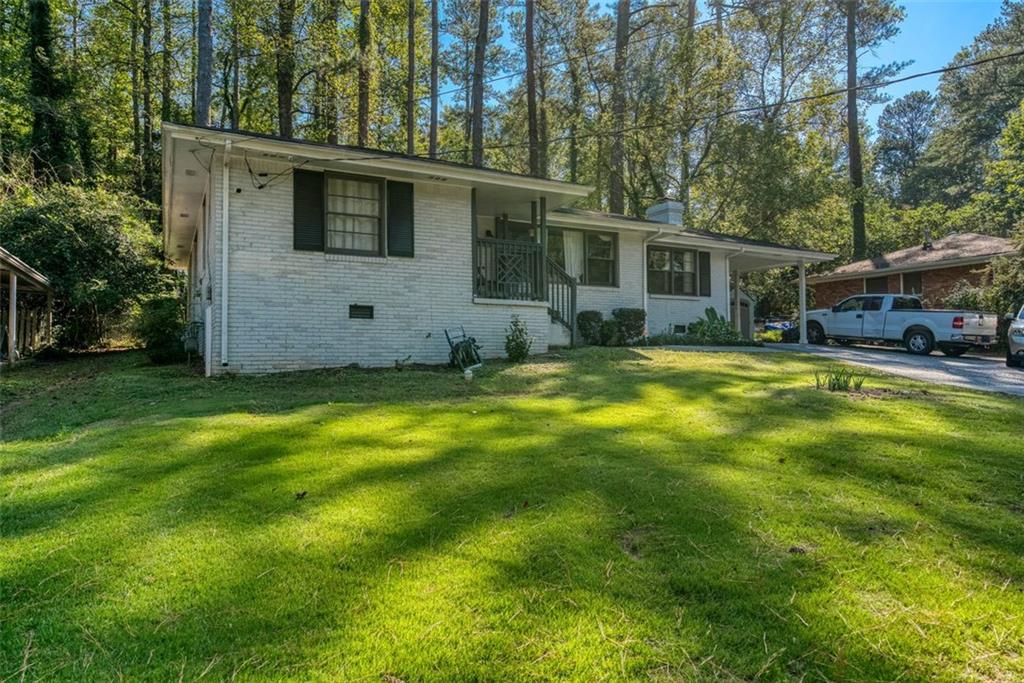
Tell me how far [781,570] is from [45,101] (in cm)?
2633

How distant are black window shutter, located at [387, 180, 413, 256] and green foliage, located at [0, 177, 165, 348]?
31.1 feet

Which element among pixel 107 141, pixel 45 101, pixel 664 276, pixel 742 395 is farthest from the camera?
pixel 107 141

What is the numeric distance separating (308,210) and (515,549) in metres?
8.39

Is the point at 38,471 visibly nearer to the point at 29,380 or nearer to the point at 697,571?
the point at 697,571

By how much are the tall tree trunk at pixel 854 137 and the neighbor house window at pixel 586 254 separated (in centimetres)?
1657

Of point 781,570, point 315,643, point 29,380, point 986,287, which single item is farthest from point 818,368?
point 29,380

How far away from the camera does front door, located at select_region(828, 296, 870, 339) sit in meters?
17.0

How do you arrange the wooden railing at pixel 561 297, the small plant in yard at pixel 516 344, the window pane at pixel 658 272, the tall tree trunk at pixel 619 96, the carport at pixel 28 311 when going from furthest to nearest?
the tall tree trunk at pixel 619 96 → the window pane at pixel 658 272 → the carport at pixel 28 311 → the wooden railing at pixel 561 297 → the small plant in yard at pixel 516 344

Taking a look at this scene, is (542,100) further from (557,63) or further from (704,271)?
(704,271)

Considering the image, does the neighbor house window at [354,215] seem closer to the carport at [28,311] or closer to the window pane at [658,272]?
the carport at [28,311]

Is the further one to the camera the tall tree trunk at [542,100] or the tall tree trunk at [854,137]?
the tall tree trunk at [542,100]

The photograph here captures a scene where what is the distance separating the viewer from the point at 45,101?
64.6 ft

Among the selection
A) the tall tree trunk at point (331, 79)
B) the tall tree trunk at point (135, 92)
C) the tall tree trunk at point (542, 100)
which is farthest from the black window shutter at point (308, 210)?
the tall tree trunk at point (542, 100)

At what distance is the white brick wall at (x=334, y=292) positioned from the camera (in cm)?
905
